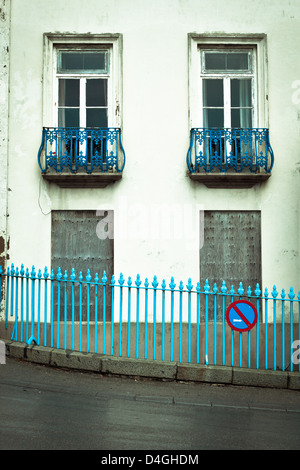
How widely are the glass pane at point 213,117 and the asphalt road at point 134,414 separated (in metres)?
6.29

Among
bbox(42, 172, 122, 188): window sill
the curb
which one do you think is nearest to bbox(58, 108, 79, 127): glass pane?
bbox(42, 172, 122, 188): window sill

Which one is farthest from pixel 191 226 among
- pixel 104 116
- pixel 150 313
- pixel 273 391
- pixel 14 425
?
pixel 14 425

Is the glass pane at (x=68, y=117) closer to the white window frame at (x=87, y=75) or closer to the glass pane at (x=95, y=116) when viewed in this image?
the white window frame at (x=87, y=75)

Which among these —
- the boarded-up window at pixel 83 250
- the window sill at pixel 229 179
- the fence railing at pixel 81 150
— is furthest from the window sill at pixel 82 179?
the window sill at pixel 229 179

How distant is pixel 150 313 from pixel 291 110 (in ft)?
17.6

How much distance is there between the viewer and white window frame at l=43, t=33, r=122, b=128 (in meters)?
12.2

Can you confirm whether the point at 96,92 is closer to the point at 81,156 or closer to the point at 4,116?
the point at 81,156

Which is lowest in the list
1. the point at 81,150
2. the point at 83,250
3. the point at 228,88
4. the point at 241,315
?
the point at 241,315

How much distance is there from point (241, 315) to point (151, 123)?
5.37 metres

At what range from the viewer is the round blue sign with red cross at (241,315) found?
8438mm

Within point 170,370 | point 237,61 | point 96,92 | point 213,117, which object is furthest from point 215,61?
point 170,370

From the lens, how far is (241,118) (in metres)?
12.5

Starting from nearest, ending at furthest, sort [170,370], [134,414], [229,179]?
[134,414] < [170,370] < [229,179]
